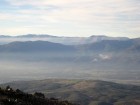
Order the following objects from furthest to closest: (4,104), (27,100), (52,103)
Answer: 1. (52,103)
2. (27,100)
3. (4,104)

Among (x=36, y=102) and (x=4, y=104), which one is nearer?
(x=4, y=104)

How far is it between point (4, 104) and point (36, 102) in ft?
29.3

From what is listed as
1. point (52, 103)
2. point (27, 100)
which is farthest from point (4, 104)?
point (52, 103)

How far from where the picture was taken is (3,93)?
39.4 meters

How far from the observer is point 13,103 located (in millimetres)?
31797

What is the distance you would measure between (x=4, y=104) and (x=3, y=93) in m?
9.24

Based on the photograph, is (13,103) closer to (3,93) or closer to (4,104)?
(4,104)

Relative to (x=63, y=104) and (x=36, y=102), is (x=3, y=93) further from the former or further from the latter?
(x=63, y=104)

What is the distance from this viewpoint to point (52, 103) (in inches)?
1629

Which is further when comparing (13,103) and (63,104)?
(63,104)

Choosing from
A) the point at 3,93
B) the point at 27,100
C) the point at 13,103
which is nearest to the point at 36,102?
the point at 27,100

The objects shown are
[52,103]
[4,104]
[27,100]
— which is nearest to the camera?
[4,104]

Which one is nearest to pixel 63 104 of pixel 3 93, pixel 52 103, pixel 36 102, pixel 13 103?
pixel 52 103

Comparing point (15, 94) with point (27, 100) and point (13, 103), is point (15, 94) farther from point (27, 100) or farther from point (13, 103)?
point (13, 103)
